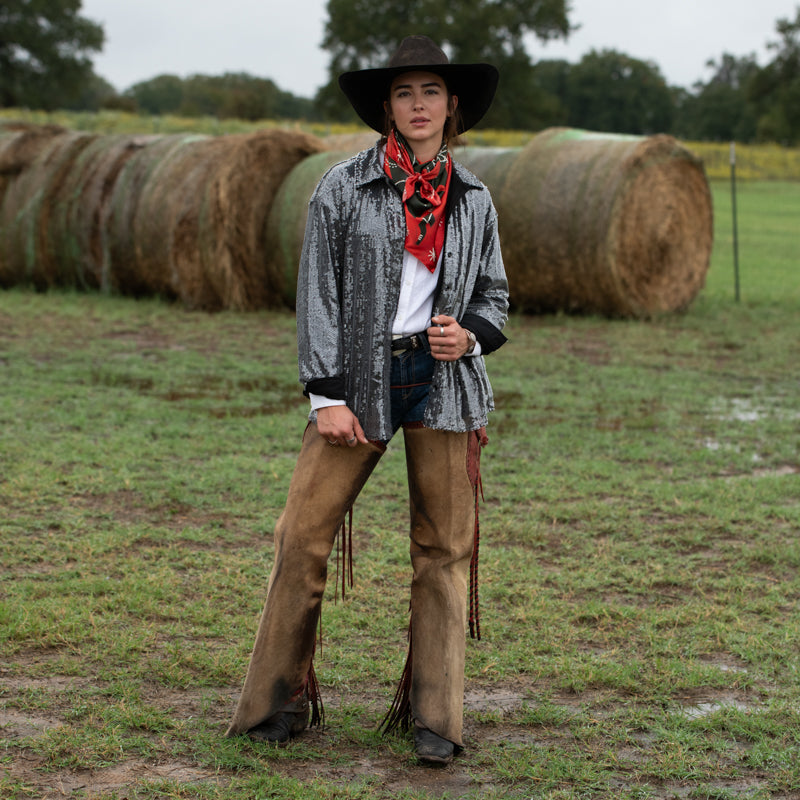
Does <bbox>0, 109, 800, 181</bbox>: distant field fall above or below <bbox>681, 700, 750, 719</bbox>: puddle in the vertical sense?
above

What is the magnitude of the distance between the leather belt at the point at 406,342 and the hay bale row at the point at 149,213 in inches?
401

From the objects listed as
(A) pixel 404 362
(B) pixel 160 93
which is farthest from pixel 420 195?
(B) pixel 160 93

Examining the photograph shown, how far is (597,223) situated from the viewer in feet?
41.0

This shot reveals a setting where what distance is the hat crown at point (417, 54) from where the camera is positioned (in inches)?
132

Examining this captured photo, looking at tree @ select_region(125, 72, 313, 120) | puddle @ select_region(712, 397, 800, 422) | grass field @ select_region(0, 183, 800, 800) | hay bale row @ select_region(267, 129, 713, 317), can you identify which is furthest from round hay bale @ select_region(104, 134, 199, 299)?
tree @ select_region(125, 72, 313, 120)

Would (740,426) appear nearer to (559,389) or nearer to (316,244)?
(559,389)

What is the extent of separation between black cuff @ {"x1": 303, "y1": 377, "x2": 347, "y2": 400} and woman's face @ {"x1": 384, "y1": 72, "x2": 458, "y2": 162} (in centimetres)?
71

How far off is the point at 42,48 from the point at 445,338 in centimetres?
6453

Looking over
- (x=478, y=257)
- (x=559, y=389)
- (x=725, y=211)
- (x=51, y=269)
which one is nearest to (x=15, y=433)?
(x=559, y=389)

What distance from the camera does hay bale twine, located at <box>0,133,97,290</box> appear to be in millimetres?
14695

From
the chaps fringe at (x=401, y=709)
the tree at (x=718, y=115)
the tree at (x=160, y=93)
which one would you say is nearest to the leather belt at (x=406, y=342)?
the chaps fringe at (x=401, y=709)

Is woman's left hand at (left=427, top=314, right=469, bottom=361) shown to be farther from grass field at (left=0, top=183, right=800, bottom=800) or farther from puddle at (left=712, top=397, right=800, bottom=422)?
puddle at (left=712, top=397, right=800, bottom=422)

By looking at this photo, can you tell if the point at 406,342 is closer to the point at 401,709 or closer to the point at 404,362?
the point at 404,362

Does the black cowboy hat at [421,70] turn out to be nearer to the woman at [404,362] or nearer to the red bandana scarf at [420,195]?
the woman at [404,362]
